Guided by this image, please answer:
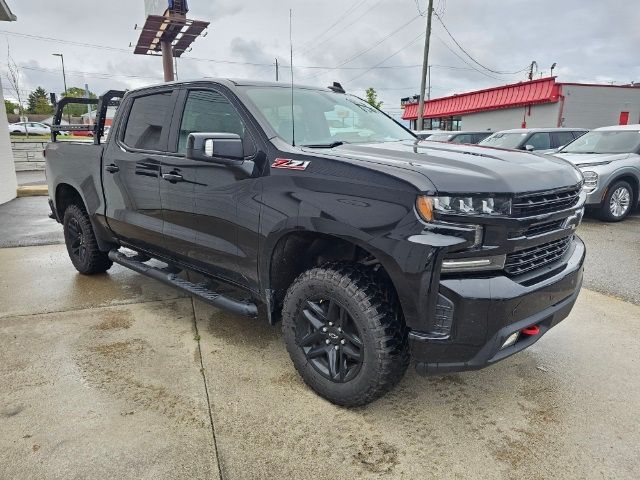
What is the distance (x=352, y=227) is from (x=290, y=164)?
59 centimetres

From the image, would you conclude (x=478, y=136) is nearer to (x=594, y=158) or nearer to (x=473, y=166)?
(x=594, y=158)

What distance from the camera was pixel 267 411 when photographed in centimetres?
270

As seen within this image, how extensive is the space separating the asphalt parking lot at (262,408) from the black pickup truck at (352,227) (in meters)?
0.32

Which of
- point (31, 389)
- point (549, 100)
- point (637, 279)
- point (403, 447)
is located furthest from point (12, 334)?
point (549, 100)

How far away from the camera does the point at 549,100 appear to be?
2167 centimetres

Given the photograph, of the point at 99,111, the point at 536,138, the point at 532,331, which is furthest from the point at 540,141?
the point at 532,331

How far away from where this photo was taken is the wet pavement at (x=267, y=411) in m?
2.28

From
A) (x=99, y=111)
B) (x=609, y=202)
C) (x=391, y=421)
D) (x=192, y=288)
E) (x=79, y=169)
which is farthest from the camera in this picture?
(x=609, y=202)

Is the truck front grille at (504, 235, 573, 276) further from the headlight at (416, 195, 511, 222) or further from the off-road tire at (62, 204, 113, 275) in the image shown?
the off-road tire at (62, 204, 113, 275)

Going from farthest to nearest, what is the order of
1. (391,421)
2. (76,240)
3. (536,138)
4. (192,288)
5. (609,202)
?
1. (536,138)
2. (609,202)
3. (76,240)
4. (192,288)
5. (391,421)

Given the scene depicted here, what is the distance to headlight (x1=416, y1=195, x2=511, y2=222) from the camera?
7.18 feet

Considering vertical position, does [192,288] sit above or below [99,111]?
below

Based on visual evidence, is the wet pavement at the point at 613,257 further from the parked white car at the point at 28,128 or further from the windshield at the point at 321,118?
the parked white car at the point at 28,128

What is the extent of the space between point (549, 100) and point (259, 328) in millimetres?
22049
